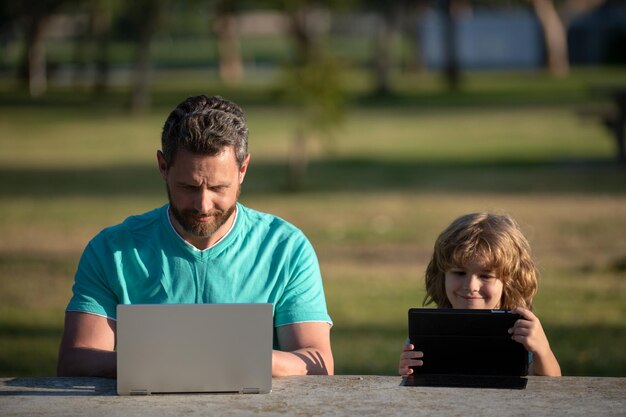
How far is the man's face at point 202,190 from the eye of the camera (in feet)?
14.7

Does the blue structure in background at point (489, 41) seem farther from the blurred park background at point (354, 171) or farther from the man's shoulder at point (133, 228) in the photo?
the man's shoulder at point (133, 228)

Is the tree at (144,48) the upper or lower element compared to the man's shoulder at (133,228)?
upper

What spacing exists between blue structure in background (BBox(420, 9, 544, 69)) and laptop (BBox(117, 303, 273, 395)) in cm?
7270

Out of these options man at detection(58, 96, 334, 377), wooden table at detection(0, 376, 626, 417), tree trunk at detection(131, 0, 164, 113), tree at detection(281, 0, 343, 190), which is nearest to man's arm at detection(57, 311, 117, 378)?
man at detection(58, 96, 334, 377)

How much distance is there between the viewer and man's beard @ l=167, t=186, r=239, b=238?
456cm

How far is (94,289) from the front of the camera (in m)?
4.64

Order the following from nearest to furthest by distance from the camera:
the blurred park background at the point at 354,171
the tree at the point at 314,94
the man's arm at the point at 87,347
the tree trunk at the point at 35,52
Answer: the man's arm at the point at 87,347
the blurred park background at the point at 354,171
the tree at the point at 314,94
the tree trunk at the point at 35,52

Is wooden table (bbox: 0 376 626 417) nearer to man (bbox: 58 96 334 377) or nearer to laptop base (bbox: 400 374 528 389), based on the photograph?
laptop base (bbox: 400 374 528 389)

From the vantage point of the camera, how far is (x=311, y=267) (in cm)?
485

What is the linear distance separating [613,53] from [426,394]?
222 ft

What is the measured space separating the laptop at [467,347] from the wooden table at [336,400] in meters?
0.08

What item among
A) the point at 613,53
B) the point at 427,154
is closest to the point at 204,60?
the point at 613,53

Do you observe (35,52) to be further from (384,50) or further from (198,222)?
(198,222)

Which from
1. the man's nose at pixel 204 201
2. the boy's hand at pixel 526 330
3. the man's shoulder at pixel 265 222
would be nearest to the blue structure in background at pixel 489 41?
the man's shoulder at pixel 265 222
